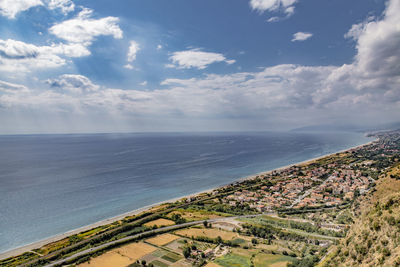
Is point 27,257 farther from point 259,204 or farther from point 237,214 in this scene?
point 259,204

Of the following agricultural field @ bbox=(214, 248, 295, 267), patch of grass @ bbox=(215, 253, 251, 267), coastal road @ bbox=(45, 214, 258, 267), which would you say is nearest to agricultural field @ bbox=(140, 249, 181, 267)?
agricultural field @ bbox=(214, 248, 295, 267)

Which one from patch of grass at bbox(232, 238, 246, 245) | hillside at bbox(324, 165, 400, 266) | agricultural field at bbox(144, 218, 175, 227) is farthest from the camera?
agricultural field at bbox(144, 218, 175, 227)

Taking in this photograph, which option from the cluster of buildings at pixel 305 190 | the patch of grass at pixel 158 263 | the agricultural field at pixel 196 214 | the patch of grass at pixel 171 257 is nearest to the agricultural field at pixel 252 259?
the patch of grass at pixel 171 257

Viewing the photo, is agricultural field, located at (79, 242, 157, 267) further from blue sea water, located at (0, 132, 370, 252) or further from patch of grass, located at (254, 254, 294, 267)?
patch of grass, located at (254, 254, 294, 267)

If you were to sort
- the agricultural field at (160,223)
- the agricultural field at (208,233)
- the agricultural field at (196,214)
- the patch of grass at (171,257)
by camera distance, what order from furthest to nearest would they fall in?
the agricultural field at (196,214), the agricultural field at (160,223), the agricultural field at (208,233), the patch of grass at (171,257)

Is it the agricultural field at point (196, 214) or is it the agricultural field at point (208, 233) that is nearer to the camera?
the agricultural field at point (208, 233)

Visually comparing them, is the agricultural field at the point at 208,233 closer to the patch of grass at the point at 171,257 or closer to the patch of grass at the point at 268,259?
the patch of grass at the point at 171,257

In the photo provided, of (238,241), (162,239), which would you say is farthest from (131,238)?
(238,241)
